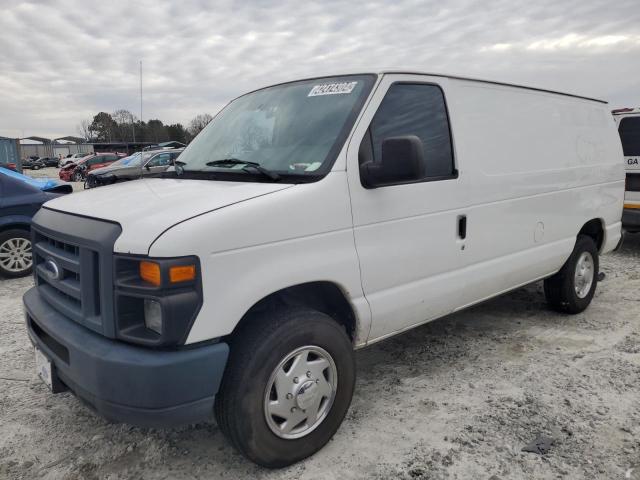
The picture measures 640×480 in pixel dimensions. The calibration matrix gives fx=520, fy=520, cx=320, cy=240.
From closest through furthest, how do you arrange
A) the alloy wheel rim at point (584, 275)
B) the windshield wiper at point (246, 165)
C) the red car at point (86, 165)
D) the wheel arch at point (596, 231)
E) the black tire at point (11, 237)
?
1. the windshield wiper at point (246, 165)
2. the alloy wheel rim at point (584, 275)
3. the wheel arch at point (596, 231)
4. the black tire at point (11, 237)
5. the red car at point (86, 165)

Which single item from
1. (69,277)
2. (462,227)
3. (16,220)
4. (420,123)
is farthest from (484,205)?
(16,220)

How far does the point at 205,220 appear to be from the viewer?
232 cm

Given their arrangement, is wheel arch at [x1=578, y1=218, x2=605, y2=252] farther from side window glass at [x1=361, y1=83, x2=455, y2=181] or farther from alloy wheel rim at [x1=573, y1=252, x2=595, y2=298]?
side window glass at [x1=361, y1=83, x2=455, y2=181]

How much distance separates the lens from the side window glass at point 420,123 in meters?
3.11

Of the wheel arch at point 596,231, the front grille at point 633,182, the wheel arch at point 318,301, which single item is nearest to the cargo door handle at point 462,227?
the wheel arch at point 318,301

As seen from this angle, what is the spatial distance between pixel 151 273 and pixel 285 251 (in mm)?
663

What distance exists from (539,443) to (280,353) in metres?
1.63

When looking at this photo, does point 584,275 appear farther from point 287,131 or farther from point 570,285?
point 287,131

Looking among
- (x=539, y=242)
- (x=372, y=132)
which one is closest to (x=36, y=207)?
(x=372, y=132)

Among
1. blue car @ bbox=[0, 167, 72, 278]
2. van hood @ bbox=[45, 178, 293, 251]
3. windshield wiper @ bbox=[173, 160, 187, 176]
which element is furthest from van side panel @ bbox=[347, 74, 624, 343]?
blue car @ bbox=[0, 167, 72, 278]

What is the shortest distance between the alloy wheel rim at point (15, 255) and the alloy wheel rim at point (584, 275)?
6574 millimetres

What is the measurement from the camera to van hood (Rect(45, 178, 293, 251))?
2.29 meters

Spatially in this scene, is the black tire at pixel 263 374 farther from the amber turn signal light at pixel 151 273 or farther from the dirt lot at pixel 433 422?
the amber turn signal light at pixel 151 273

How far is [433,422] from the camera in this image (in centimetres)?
321
